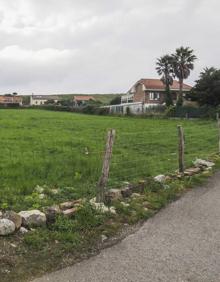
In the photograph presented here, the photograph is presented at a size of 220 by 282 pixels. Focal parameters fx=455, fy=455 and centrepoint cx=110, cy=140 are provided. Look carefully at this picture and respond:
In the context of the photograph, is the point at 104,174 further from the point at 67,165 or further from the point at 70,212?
Answer: the point at 67,165

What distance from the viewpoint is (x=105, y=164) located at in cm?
763

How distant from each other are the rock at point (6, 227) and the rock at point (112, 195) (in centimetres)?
210

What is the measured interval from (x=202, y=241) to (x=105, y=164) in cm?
214

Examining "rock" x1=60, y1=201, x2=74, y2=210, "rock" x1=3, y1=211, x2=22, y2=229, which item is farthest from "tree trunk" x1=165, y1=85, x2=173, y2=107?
"rock" x1=3, y1=211, x2=22, y2=229

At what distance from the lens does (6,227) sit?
19.1 ft

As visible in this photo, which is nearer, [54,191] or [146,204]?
[146,204]

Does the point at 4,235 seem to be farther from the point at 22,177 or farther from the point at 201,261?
the point at 22,177

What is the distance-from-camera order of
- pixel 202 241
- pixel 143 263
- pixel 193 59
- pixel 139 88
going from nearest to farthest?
pixel 143 263 → pixel 202 241 → pixel 193 59 → pixel 139 88

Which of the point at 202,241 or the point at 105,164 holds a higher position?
the point at 105,164

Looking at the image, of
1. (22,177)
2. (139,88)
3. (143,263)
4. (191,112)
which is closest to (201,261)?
(143,263)

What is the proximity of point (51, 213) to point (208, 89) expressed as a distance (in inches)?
2049

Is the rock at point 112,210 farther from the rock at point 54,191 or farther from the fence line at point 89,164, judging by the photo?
the rock at point 54,191

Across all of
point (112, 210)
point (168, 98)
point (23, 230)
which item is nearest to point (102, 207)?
point (112, 210)

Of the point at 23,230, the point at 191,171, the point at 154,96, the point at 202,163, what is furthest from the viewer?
the point at 154,96
